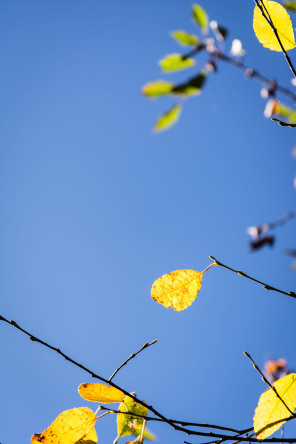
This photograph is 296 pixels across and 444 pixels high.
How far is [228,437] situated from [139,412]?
221 millimetres

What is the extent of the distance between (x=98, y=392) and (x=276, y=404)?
14.6 inches

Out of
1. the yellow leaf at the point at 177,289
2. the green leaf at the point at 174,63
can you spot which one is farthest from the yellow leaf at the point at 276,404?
the green leaf at the point at 174,63

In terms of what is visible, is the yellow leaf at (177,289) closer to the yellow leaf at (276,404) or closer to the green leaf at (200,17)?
the yellow leaf at (276,404)

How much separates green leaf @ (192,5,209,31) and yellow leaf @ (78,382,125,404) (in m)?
1.02

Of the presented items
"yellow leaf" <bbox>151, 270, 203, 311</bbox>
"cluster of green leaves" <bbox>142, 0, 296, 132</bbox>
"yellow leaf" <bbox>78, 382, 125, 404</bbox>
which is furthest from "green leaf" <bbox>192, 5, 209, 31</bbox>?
"yellow leaf" <bbox>78, 382, 125, 404</bbox>

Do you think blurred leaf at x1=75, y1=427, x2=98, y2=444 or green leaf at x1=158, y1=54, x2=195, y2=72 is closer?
blurred leaf at x1=75, y1=427, x2=98, y2=444

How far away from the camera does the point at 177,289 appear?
862 millimetres

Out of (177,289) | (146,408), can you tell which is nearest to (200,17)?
(177,289)

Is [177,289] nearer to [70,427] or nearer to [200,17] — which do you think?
[70,427]

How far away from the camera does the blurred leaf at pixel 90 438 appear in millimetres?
775

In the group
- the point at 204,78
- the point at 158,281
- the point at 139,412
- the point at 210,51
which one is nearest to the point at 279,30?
the point at 204,78

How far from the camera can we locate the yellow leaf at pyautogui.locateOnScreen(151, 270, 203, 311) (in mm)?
843

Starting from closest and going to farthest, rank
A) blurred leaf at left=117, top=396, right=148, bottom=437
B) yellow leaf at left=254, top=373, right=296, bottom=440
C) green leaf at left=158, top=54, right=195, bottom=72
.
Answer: yellow leaf at left=254, top=373, right=296, bottom=440 → blurred leaf at left=117, top=396, right=148, bottom=437 → green leaf at left=158, top=54, right=195, bottom=72

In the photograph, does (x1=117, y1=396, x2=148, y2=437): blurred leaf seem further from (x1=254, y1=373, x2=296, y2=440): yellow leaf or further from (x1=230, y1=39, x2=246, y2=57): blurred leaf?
(x1=230, y1=39, x2=246, y2=57): blurred leaf
